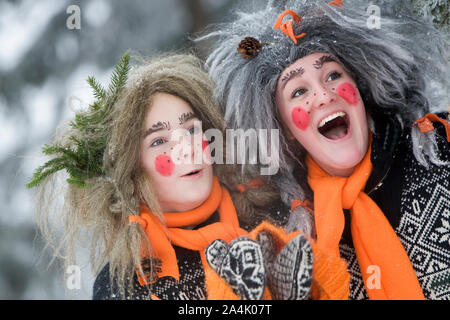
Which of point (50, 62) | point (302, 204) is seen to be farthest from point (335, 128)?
point (50, 62)

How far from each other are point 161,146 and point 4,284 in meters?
1.05

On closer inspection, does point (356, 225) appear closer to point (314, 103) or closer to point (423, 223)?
point (423, 223)

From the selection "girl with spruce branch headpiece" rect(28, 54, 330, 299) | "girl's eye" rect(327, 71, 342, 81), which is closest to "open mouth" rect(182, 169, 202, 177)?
"girl with spruce branch headpiece" rect(28, 54, 330, 299)

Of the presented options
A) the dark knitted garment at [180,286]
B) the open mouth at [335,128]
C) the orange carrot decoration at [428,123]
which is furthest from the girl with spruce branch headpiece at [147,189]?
the orange carrot decoration at [428,123]

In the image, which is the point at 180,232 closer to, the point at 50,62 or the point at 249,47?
the point at 249,47

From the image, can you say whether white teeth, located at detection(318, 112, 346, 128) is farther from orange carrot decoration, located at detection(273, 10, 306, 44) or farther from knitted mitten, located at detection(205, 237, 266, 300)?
knitted mitten, located at detection(205, 237, 266, 300)

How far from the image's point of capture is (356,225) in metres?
1.49

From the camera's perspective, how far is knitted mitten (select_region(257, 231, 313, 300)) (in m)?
1.23

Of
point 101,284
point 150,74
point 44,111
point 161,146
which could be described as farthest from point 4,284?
point 150,74

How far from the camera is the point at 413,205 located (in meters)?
1.49

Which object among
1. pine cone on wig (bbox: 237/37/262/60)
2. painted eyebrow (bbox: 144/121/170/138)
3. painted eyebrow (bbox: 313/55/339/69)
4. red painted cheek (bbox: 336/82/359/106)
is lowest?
painted eyebrow (bbox: 144/121/170/138)

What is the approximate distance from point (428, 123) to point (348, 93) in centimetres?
31

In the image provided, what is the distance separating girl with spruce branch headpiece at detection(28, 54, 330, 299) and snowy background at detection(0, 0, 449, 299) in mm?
222

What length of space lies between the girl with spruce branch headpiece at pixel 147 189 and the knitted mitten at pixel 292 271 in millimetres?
81
